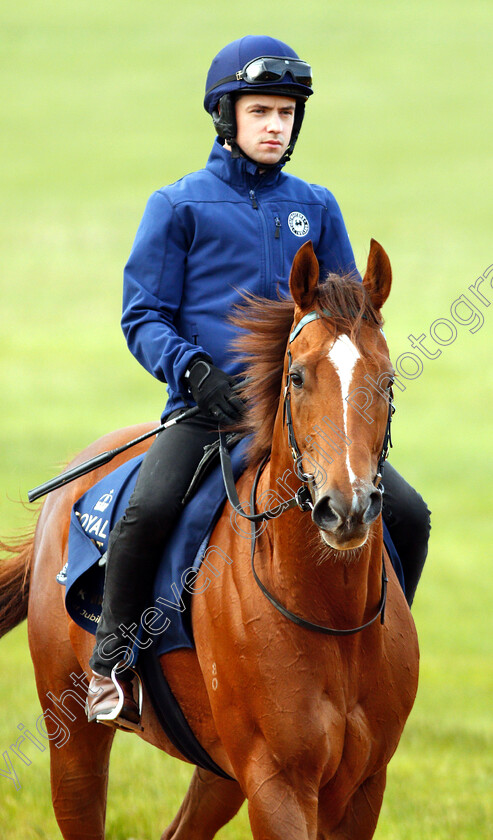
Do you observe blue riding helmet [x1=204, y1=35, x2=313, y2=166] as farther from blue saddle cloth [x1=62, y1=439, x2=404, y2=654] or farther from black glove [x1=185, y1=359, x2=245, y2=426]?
blue saddle cloth [x1=62, y1=439, x2=404, y2=654]

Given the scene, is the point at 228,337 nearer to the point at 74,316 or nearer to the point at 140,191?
the point at 74,316

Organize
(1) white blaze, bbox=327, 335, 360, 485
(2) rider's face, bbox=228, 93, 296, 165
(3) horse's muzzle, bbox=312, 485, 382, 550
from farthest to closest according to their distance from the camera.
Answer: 1. (2) rider's face, bbox=228, 93, 296, 165
2. (1) white blaze, bbox=327, 335, 360, 485
3. (3) horse's muzzle, bbox=312, 485, 382, 550

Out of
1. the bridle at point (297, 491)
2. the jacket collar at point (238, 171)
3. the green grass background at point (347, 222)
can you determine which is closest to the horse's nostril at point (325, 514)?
the bridle at point (297, 491)

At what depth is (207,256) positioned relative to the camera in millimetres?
4746

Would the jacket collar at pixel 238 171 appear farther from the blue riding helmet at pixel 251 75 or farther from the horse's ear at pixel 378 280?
the horse's ear at pixel 378 280

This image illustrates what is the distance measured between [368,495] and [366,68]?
45428 millimetres

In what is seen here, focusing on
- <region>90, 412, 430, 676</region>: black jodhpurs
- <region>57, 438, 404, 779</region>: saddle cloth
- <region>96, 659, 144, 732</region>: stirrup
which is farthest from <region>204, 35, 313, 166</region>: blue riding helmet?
<region>96, 659, 144, 732</region>: stirrup

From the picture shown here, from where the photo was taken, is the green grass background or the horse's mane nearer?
the horse's mane

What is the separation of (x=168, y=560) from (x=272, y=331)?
121 centimetres

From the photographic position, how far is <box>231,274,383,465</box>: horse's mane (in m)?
3.69

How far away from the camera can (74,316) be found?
31.6m

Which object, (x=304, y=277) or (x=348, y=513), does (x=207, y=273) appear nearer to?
(x=304, y=277)

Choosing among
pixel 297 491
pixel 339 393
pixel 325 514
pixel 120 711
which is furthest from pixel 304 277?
pixel 120 711

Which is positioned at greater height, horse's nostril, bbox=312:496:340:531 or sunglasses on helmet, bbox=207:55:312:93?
sunglasses on helmet, bbox=207:55:312:93
